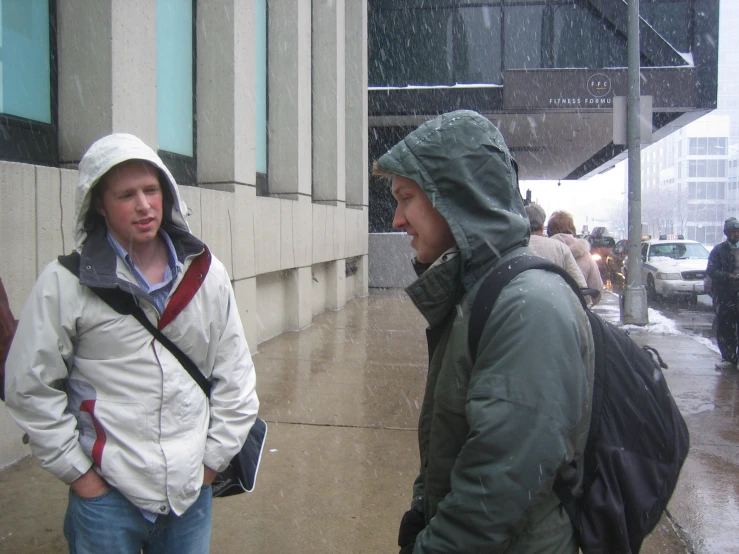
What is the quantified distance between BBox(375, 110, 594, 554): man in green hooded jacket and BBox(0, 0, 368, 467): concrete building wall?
155 centimetres

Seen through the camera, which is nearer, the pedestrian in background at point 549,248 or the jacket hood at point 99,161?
the jacket hood at point 99,161

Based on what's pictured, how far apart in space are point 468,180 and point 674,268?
60.2ft

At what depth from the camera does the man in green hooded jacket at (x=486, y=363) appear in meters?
1.53

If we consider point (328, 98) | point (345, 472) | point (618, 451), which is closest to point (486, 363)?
point (618, 451)

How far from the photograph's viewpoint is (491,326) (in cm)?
162

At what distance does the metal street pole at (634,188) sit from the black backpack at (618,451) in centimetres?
1119

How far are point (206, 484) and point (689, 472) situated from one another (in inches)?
154

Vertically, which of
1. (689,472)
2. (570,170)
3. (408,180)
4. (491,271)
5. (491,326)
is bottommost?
(689,472)

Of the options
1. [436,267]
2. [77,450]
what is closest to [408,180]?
[436,267]

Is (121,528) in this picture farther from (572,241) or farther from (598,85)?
(598,85)

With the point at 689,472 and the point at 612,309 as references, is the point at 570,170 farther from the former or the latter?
the point at 689,472

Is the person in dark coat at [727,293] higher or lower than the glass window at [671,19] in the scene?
lower

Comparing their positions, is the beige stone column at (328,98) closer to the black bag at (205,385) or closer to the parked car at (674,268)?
the parked car at (674,268)

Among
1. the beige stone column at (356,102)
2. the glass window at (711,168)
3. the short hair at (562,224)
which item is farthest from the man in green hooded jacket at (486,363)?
the glass window at (711,168)
